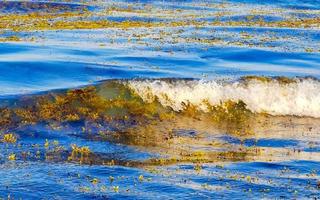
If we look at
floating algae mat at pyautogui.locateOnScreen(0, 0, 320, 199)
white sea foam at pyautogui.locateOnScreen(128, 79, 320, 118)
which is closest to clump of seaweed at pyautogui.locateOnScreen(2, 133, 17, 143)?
floating algae mat at pyautogui.locateOnScreen(0, 0, 320, 199)

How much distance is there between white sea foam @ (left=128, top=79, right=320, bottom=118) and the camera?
21703 millimetres

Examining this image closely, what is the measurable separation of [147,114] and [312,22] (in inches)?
1053

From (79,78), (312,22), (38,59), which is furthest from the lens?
(312,22)

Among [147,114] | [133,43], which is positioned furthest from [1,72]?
[133,43]

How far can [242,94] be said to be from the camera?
22.6m

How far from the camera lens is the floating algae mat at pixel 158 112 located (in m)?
13.4

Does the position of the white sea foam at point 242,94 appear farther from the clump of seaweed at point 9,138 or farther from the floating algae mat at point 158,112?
the clump of seaweed at point 9,138

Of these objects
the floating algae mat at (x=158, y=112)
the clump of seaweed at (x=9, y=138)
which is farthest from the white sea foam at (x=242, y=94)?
the clump of seaweed at (x=9, y=138)

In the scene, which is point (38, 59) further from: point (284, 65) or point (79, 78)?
point (284, 65)

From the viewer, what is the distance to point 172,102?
2147 cm

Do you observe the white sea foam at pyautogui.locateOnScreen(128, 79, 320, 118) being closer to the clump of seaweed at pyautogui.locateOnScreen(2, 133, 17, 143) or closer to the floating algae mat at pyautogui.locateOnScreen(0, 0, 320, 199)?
the floating algae mat at pyautogui.locateOnScreen(0, 0, 320, 199)

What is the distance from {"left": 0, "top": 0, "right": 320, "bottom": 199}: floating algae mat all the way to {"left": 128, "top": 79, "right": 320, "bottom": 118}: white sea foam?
0.12 ft

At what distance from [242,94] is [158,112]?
3.34 metres

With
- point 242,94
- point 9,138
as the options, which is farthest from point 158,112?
point 9,138
